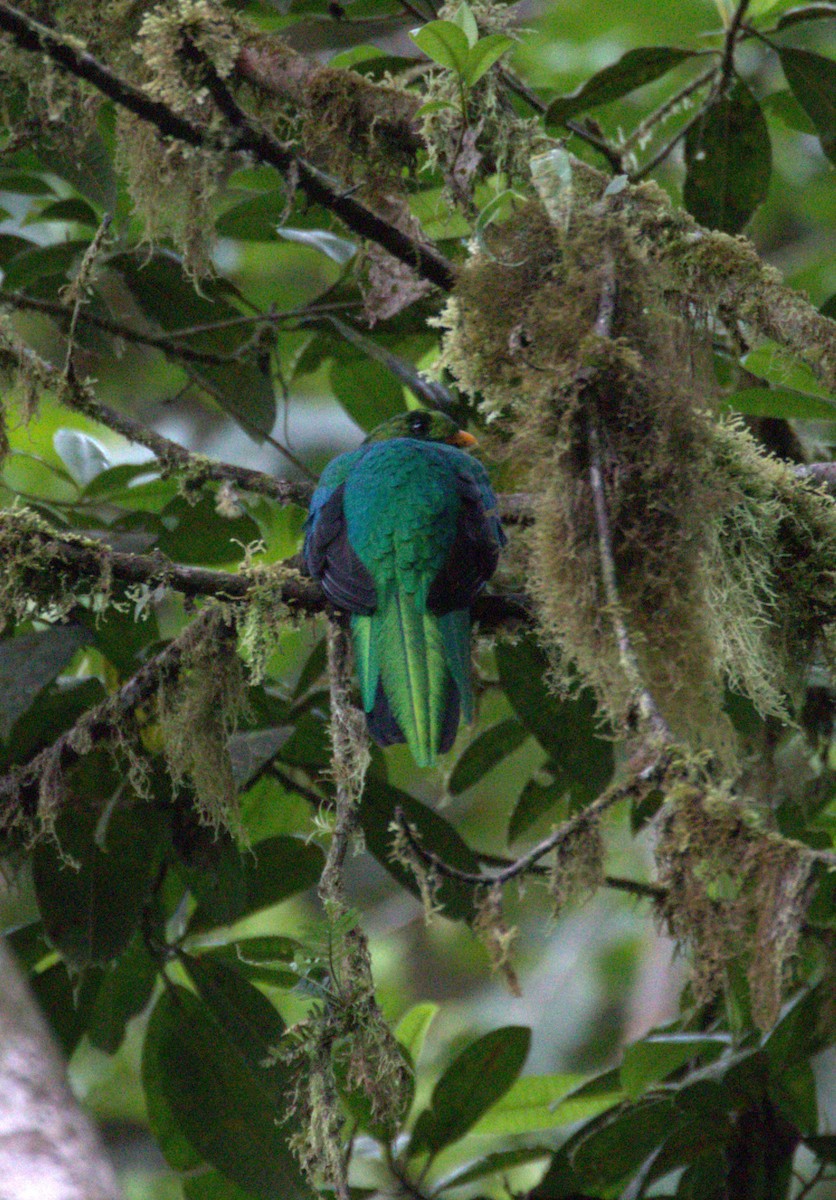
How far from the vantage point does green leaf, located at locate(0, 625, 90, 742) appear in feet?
9.17

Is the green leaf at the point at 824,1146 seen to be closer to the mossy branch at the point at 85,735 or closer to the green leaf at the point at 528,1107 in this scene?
the green leaf at the point at 528,1107

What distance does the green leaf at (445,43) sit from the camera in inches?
105

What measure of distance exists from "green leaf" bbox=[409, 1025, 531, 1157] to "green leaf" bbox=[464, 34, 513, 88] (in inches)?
84.6

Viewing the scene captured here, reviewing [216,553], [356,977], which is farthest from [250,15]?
[356,977]

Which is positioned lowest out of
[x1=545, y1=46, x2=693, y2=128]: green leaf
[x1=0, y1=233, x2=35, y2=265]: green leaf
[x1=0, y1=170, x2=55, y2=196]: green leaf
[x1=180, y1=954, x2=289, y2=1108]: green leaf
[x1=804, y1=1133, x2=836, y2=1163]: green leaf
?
[x1=804, y1=1133, x2=836, y2=1163]: green leaf

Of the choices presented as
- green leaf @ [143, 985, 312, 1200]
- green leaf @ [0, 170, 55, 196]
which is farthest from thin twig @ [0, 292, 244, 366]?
green leaf @ [143, 985, 312, 1200]

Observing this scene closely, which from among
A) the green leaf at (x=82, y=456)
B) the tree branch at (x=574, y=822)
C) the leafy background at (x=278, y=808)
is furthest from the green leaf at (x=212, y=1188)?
the green leaf at (x=82, y=456)

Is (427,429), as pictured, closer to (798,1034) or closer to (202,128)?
(202,128)

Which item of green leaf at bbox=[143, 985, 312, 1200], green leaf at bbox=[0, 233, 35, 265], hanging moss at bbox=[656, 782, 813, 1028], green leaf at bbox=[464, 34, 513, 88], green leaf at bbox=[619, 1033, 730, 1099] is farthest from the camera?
green leaf at bbox=[0, 233, 35, 265]

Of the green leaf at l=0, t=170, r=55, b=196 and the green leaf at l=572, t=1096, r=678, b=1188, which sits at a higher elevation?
the green leaf at l=0, t=170, r=55, b=196

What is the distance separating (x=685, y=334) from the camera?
2.67m

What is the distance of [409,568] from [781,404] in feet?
3.18

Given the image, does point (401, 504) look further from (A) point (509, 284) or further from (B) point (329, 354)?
(B) point (329, 354)

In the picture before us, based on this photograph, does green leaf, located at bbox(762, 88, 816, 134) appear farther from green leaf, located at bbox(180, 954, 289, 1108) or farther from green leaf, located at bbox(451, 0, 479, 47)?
green leaf, located at bbox(180, 954, 289, 1108)
